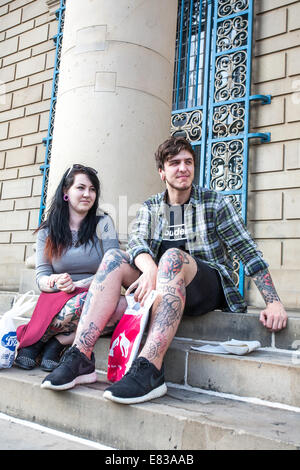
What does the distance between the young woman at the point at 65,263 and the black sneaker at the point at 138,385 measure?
66 cm

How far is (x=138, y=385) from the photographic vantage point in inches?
71.8

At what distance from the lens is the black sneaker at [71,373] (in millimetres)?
1970

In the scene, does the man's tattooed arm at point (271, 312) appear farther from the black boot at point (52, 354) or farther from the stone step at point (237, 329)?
the black boot at point (52, 354)

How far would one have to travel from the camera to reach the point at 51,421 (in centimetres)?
199

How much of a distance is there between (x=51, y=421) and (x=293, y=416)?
1090mm

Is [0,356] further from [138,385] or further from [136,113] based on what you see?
[136,113]

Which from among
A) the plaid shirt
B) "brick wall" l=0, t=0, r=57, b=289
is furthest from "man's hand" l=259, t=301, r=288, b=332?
"brick wall" l=0, t=0, r=57, b=289

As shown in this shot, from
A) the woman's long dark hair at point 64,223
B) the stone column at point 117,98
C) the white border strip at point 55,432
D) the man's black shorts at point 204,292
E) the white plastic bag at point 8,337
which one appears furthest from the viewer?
the stone column at point 117,98

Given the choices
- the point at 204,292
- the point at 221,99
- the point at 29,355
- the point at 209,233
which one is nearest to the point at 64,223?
the point at 29,355

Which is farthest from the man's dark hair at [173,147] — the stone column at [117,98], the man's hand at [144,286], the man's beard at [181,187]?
the stone column at [117,98]

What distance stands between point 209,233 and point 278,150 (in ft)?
12.5

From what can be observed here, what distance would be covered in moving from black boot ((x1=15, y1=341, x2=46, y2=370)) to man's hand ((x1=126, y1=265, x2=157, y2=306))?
77cm

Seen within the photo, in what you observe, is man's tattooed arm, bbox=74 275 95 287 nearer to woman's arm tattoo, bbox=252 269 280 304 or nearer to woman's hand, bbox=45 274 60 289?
woman's hand, bbox=45 274 60 289

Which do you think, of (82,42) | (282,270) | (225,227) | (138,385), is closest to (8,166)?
(82,42)
